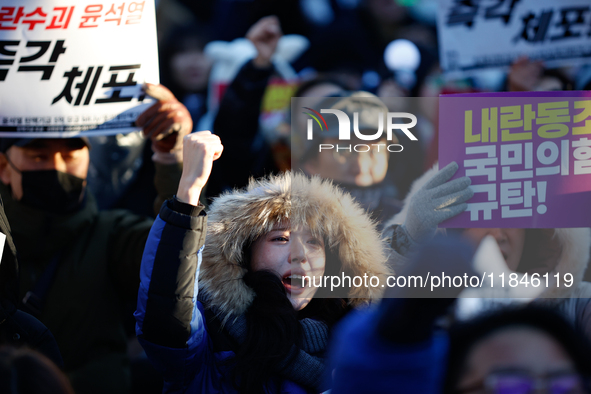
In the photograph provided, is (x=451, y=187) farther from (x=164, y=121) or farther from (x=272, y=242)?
(x=164, y=121)

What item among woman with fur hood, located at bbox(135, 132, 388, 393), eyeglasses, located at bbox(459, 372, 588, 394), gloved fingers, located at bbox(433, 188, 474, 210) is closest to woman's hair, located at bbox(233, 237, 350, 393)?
woman with fur hood, located at bbox(135, 132, 388, 393)

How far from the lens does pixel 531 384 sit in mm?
1035

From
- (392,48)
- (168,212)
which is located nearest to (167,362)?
(168,212)

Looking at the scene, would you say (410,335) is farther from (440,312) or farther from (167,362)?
(167,362)

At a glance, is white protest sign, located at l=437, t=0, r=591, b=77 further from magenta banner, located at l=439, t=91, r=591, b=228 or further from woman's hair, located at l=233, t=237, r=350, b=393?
woman's hair, located at l=233, t=237, r=350, b=393

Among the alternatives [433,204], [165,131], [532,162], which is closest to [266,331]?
[433,204]

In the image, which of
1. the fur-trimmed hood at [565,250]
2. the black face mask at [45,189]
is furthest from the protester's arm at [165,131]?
the fur-trimmed hood at [565,250]

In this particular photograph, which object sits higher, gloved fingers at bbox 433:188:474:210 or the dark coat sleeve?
gloved fingers at bbox 433:188:474:210

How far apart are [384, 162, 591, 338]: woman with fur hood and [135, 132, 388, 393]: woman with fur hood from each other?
0.15m

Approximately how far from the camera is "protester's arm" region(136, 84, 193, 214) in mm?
2324

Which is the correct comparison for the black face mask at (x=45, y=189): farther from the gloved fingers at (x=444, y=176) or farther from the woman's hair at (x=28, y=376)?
the gloved fingers at (x=444, y=176)

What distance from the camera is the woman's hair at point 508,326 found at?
3.39 feet

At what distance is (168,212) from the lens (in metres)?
1.60

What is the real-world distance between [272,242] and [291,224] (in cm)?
10
